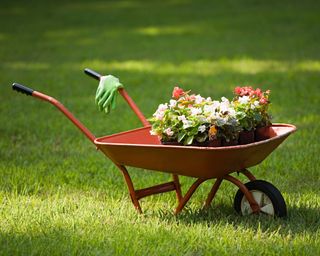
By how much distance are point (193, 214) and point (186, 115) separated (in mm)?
543

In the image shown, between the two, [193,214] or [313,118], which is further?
[313,118]

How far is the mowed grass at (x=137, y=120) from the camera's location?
12.5 feet

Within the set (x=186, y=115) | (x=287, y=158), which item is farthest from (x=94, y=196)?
(x=287, y=158)

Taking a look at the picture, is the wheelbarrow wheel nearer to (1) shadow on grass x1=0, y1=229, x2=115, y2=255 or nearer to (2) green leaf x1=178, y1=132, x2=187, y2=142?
(2) green leaf x1=178, y1=132, x2=187, y2=142

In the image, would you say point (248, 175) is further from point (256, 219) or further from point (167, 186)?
point (167, 186)

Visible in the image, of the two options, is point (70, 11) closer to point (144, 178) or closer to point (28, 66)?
point (28, 66)

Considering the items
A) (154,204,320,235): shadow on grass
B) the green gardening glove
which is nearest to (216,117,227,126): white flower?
(154,204,320,235): shadow on grass

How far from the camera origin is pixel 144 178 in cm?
520

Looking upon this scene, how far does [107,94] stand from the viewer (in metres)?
4.45

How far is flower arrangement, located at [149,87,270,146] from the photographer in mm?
3982

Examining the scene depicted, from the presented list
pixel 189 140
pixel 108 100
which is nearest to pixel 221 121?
pixel 189 140

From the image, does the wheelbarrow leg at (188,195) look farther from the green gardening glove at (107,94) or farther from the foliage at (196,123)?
the green gardening glove at (107,94)

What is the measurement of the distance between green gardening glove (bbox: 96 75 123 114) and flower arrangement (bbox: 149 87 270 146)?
0.38m

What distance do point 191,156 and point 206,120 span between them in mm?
224
